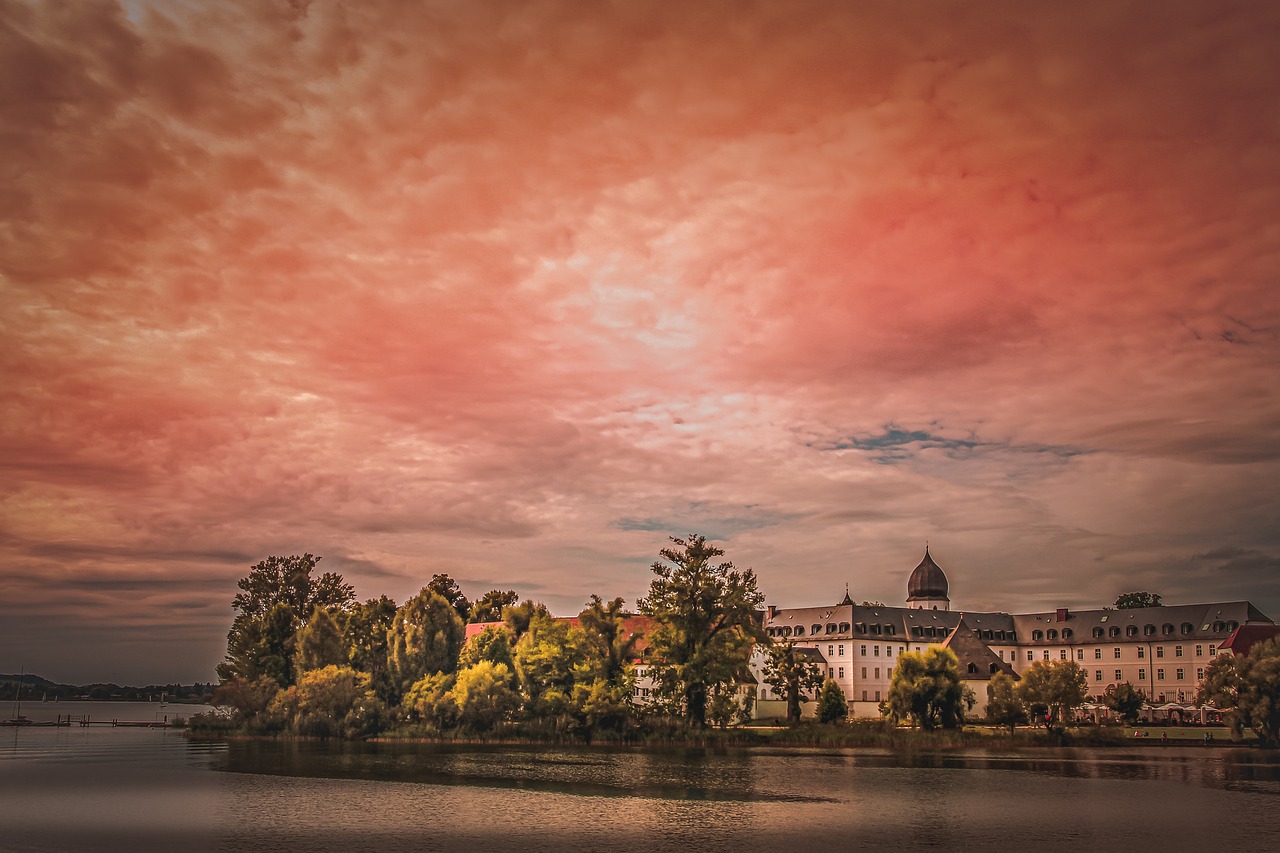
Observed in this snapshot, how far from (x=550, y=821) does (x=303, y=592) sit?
89517mm

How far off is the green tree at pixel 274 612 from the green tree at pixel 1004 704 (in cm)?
6566

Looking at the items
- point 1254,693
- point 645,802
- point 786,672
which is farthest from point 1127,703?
point 645,802

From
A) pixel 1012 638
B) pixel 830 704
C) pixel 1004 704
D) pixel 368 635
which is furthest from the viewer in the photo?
pixel 1012 638

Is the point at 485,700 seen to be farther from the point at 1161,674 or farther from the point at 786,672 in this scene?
the point at 1161,674

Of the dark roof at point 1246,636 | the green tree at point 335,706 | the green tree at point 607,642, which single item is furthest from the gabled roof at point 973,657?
the green tree at point 335,706

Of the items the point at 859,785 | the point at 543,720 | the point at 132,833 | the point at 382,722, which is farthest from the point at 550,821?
the point at 382,722

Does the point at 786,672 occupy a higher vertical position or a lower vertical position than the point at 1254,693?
higher

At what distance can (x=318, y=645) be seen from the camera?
335 feet

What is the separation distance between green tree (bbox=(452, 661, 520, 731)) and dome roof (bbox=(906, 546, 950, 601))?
95331 mm

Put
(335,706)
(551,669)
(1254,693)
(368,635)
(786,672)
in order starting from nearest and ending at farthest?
(1254,693) → (551,669) → (335,706) → (786,672) → (368,635)

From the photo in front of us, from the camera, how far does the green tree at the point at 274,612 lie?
10906 centimetres

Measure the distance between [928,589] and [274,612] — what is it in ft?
333

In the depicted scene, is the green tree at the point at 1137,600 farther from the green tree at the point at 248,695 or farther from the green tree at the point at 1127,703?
the green tree at the point at 248,695

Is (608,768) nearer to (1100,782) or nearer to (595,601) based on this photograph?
(1100,782)
